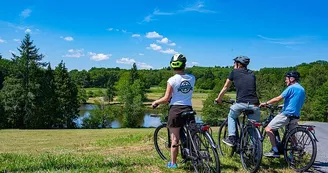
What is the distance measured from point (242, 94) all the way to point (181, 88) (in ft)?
5.17

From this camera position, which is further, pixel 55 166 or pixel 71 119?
pixel 71 119

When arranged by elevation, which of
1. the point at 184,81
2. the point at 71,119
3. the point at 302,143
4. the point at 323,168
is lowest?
the point at 71,119

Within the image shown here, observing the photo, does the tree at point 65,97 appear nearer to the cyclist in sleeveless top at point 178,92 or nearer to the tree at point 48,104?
the tree at point 48,104

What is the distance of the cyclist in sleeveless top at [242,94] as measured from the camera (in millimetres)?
6230

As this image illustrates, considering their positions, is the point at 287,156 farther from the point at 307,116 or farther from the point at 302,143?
the point at 307,116

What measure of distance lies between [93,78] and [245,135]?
5088 inches

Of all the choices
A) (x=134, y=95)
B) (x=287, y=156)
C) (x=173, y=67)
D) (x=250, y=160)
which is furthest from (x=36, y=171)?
(x=134, y=95)

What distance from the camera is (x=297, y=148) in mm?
6227

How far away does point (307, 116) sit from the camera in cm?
5612

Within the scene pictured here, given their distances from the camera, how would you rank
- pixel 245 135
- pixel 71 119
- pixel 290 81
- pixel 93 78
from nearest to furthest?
1. pixel 245 135
2. pixel 290 81
3. pixel 71 119
4. pixel 93 78

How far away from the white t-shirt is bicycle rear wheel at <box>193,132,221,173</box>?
63cm

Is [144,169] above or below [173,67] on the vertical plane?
below

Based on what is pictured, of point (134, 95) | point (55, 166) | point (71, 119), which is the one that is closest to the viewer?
point (55, 166)

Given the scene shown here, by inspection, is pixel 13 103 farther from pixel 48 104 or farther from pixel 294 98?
pixel 294 98
